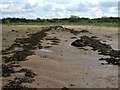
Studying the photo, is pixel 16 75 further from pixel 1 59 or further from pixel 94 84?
pixel 1 59

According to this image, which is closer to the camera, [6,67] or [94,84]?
[94,84]

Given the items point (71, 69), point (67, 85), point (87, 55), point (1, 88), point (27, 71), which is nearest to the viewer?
point (1, 88)

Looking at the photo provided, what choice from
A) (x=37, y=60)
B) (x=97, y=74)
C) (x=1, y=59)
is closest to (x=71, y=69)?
(x=97, y=74)

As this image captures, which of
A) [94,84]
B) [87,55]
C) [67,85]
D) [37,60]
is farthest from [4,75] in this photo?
[87,55]

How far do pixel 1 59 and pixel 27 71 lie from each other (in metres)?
4.93

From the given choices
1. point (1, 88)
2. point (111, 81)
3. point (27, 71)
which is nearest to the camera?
point (1, 88)

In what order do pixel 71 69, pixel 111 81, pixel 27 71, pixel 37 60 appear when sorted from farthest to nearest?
pixel 37 60
pixel 71 69
pixel 27 71
pixel 111 81

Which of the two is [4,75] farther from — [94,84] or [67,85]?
[94,84]

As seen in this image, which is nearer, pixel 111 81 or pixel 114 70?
pixel 111 81

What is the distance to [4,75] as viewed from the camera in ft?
50.0

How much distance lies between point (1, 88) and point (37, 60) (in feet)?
25.3

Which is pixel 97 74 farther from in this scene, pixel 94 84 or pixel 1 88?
pixel 1 88

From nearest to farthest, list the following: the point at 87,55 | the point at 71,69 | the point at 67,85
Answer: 1. the point at 67,85
2. the point at 71,69
3. the point at 87,55

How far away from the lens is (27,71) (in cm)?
1616
